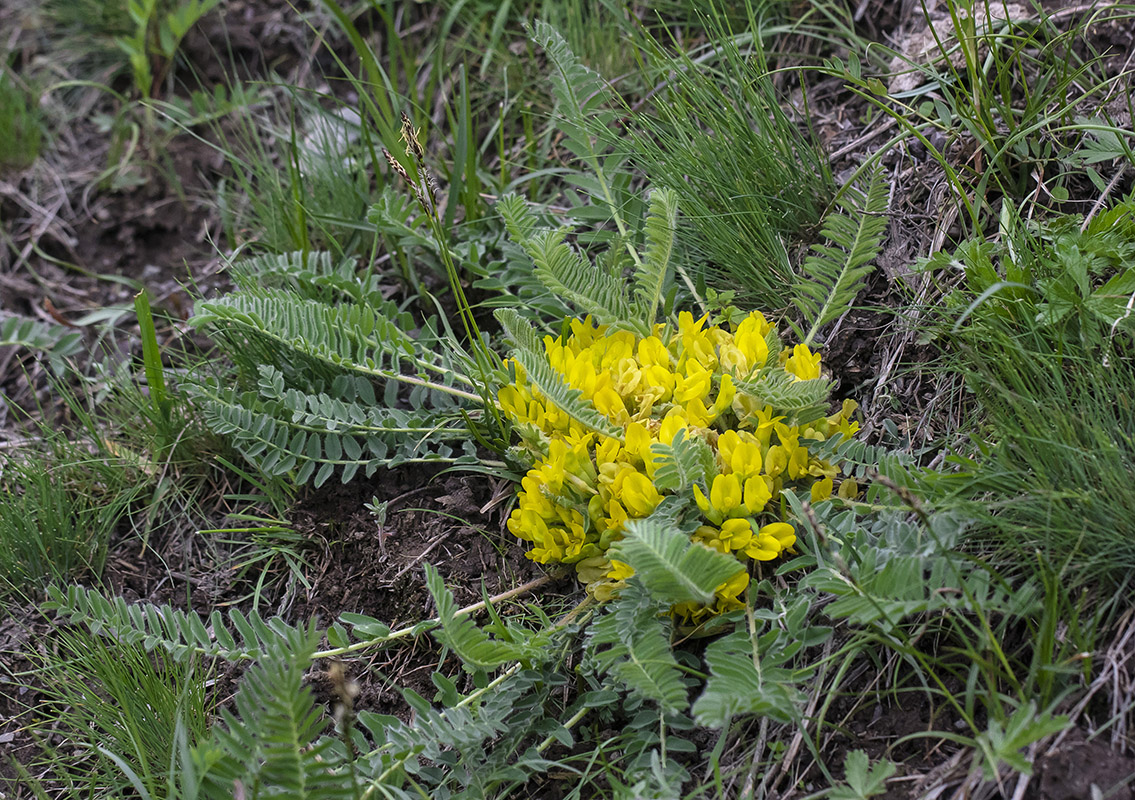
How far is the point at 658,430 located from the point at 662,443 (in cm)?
11

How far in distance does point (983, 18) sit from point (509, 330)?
4.92 feet

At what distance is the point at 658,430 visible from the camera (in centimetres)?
186

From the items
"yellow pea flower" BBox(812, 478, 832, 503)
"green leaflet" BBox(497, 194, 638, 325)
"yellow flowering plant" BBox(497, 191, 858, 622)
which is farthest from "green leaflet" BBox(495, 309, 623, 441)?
"yellow pea flower" BBox(812, 478, 832, 503)

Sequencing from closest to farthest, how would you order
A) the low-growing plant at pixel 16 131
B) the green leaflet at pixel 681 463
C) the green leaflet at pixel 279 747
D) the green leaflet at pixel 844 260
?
the green leaflet at pixel 279 747, the green leaflet at pixel 681 463, the green leaflet at pixel 844 260, the low-growing plant at pixel 16 131

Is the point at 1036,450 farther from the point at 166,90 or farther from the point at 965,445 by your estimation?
the point at 166,90

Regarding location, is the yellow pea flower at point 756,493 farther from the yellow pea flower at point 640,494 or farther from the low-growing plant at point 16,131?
the low-growing plant at point 16,131

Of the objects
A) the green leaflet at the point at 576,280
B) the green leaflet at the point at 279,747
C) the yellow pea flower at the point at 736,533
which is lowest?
the green leaflet at the point at 279,747

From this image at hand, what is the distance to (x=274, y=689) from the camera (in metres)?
1.39

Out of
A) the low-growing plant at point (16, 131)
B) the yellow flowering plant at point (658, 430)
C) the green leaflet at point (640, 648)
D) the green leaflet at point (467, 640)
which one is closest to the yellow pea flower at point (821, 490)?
the yellow flowering plant at point (658, 430)

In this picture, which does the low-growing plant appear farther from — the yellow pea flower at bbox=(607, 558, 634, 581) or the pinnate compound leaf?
the pinnate compound leaf

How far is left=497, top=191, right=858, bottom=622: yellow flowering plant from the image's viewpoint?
5.65ft

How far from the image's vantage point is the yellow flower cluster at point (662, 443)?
1.73 m

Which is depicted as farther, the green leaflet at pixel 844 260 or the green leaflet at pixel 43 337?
the green leaflet at pixel 43 337

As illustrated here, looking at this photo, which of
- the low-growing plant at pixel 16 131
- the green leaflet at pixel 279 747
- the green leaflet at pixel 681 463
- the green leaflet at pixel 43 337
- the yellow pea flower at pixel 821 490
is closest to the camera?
the green leaflet at pixel 279 747
